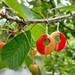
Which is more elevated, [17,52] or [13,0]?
[13,0]

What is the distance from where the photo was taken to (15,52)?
0.61 m

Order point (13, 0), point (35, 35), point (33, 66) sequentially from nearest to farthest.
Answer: point (13, 0), point (33, 66), point (35, 35)

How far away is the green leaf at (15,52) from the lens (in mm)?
583

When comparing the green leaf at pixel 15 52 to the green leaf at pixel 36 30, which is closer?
the green leaf at pixel 15 52

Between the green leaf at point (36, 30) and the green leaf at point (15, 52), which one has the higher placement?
the green leaf at point (36, 30)

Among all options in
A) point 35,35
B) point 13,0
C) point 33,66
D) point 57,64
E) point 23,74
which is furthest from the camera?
point 23,74

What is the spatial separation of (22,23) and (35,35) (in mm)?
352

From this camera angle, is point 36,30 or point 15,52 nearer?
point 15,52

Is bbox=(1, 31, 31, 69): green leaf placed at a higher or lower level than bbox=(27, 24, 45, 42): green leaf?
lower

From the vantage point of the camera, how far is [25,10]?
1.95ft

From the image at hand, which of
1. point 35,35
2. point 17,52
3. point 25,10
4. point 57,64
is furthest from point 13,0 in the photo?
point 57,64

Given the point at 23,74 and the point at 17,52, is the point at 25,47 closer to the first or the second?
the point at 17,52

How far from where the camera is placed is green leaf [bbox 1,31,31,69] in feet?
1.91

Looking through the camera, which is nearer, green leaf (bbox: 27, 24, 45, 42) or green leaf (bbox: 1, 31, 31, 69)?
green leaf (bbox: 1, 31, 31, 69)
